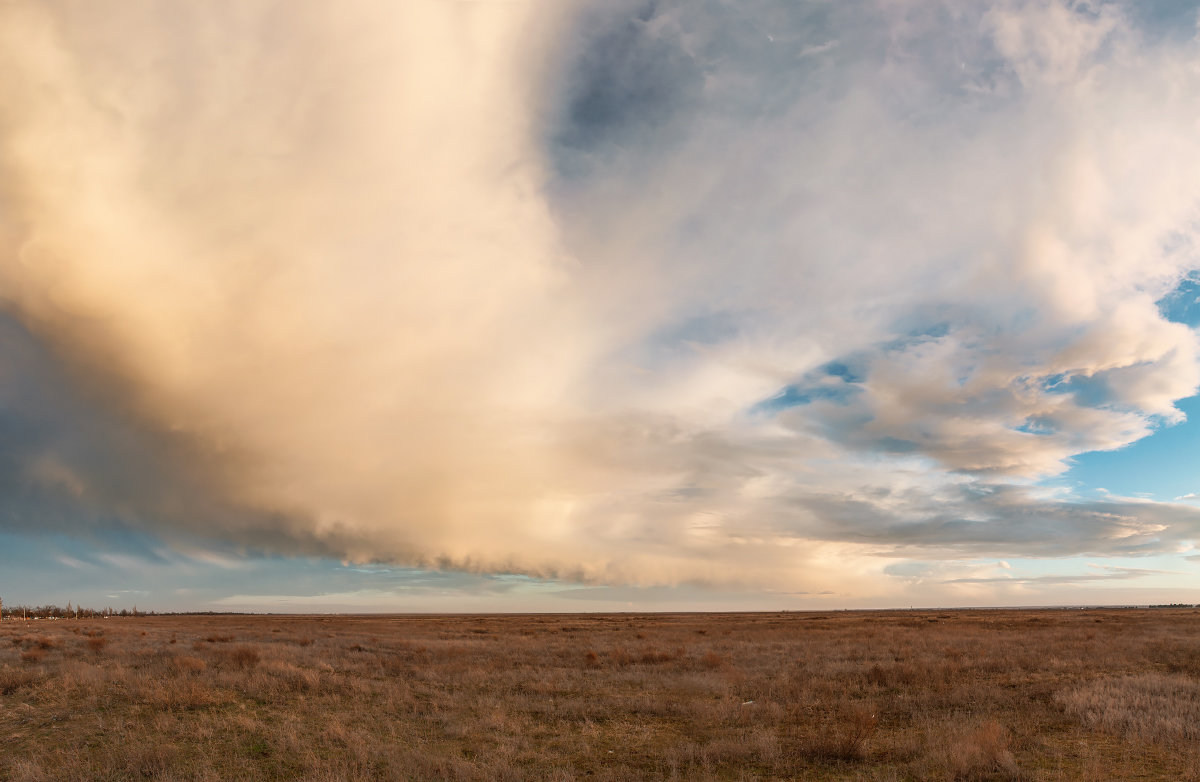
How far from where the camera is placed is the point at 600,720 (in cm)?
1622

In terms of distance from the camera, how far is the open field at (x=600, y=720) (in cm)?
1152

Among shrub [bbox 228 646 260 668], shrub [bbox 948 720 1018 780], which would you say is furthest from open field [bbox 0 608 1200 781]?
shrub [bbox 228 646 260 668]

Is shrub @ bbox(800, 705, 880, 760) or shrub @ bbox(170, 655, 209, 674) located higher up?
shrub @ bbox(800, 705, 880, 760)

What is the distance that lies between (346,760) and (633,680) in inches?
501

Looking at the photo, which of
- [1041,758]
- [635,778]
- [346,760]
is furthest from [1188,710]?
[346,760]

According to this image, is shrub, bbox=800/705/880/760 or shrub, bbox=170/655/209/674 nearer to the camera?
shrub, bbox=800/705/880/760

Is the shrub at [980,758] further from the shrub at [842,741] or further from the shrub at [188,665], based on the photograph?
the shrub at [188,665]

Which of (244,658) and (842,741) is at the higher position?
(842,741)

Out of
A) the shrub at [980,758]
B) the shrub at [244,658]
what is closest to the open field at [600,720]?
the shrub at [980,758]

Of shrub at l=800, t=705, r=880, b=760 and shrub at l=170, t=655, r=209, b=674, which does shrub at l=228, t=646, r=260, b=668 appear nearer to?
shrub at l=170, t=655, r=209, b=674

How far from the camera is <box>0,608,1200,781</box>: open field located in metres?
11.5

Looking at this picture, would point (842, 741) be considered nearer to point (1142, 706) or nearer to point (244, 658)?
point (1142, 706)

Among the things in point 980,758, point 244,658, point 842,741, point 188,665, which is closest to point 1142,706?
point 980,758

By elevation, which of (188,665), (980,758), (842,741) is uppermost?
(980,758)
